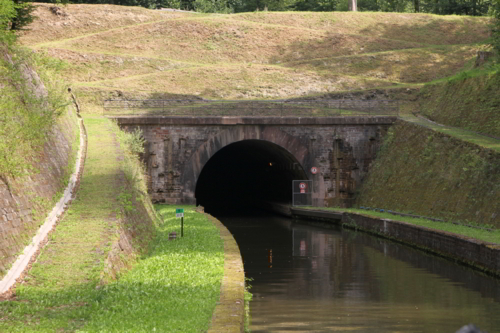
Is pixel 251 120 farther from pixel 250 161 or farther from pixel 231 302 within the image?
pixel 231 302

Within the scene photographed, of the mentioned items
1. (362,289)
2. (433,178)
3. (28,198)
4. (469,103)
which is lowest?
(362,289)

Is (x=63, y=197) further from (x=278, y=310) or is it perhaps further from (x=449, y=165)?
(x=449, y=165)

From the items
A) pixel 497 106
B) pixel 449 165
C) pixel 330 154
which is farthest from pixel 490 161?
pixel 330 154

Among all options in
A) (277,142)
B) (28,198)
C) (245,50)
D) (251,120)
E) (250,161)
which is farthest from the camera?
(245,50)

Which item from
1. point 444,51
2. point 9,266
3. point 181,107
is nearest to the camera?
point 9,266

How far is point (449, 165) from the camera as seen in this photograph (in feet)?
95.6

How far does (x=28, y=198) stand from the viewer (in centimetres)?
1502

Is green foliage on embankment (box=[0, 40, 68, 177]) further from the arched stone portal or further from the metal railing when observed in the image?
the metal railing

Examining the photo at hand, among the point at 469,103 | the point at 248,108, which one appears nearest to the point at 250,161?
the point at 248,108

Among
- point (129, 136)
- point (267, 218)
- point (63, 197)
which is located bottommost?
point (267, 218)

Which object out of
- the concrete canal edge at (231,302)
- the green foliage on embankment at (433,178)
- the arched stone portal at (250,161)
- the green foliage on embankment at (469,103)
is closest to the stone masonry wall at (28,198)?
the concrete canal edge at (231,302)

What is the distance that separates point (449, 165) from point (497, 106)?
4.04 m

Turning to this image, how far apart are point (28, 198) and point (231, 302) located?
670 cm

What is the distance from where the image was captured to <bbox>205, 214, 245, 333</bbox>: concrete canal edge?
9094 mm
